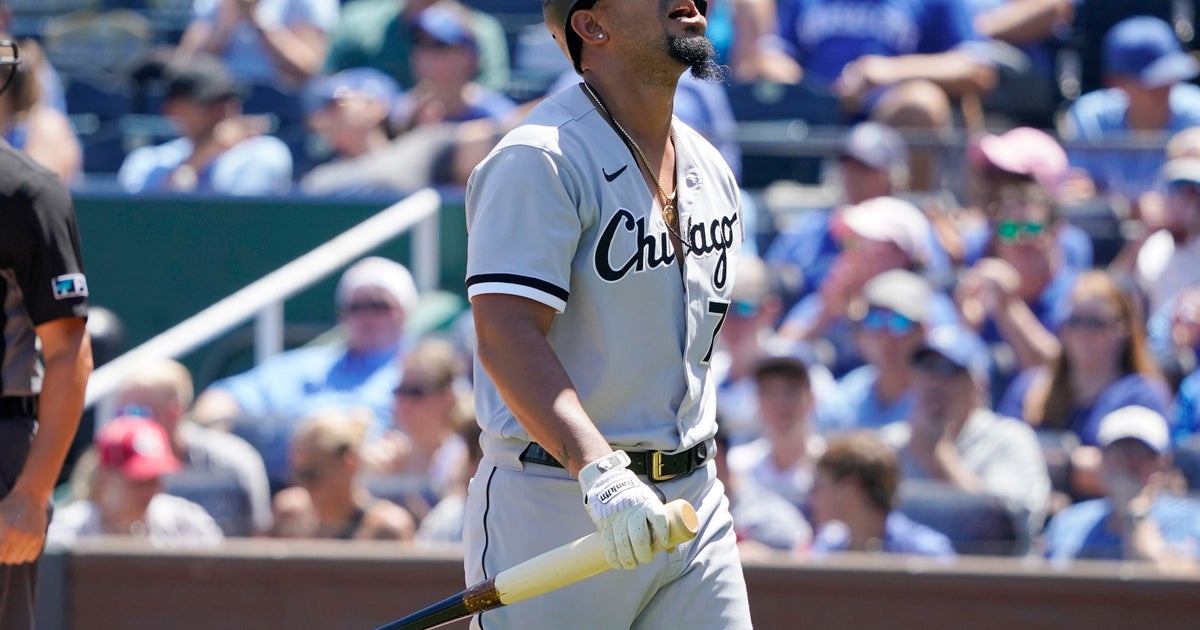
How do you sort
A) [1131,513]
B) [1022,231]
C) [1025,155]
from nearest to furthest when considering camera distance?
[1131,513] < [1022,231] < [1025,155]

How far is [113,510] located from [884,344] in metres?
3.05

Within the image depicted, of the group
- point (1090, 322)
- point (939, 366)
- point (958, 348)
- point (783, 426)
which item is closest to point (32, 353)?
point (783, 426)

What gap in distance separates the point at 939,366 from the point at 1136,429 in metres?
0.75

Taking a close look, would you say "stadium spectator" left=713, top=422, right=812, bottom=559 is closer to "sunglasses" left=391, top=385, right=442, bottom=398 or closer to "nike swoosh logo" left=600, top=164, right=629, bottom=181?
"sunglasses" left=391, top=385, right=442, bottom=398

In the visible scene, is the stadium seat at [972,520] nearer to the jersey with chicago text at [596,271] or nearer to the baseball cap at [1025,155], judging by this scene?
the baseball cap at [1025,155]

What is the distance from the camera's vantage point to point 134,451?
6434 millimetres

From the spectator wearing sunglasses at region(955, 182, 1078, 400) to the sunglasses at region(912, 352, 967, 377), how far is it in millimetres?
823

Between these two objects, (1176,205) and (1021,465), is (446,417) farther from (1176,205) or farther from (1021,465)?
(1176,205)

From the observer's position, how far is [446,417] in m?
6.87

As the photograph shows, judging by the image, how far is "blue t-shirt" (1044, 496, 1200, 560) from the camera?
573cm

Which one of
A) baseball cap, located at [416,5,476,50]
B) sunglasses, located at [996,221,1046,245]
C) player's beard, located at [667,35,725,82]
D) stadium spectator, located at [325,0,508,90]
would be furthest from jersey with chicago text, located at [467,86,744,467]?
stadium spectator, located at [325,0,508,90]

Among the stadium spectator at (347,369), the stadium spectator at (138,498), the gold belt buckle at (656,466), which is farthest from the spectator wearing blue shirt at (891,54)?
the gold belt buckle at (656,466)

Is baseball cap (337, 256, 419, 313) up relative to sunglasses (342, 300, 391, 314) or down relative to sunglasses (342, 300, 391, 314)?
up

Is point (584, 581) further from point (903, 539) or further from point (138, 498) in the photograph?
point (138, 498)
